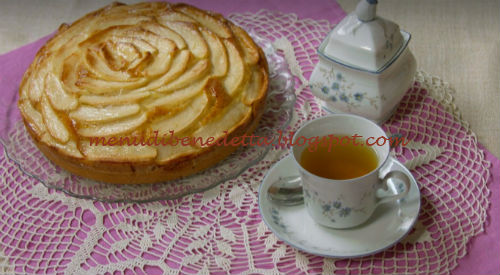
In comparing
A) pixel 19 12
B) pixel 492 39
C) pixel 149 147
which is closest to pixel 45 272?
pixel 149 147

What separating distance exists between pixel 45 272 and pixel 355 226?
0.99 meters

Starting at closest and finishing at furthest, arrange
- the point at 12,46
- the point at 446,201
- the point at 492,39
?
the point at 446,201 < the point at 492,39 < the point at 12,46

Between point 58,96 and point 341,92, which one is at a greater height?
point 58,96

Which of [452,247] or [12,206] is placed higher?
[12,206]

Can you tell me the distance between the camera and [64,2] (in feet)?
9.73

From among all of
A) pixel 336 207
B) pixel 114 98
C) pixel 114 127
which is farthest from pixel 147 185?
pixel 336 207

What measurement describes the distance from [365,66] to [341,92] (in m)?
0.16

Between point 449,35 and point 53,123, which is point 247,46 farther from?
point 449,35

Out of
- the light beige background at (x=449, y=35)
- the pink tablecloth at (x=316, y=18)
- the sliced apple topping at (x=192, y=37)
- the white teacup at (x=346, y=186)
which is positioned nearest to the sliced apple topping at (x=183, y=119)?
the sliced apple topping at (x=192, y=37)

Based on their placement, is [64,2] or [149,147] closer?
[149,147]

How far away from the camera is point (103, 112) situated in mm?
1965

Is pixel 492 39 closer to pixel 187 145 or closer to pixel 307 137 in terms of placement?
pixel 307 137

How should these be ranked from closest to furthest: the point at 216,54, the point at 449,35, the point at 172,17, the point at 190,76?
the point at 190,76 → the point at 216,54 → the point at 172,17 → the point at 449,35

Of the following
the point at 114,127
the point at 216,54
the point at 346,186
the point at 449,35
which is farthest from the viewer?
the point at 449,35
